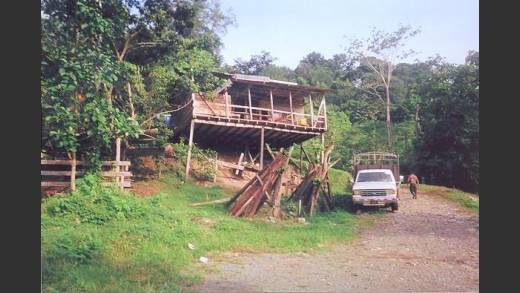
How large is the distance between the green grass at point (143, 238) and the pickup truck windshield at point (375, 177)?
6.49 ft

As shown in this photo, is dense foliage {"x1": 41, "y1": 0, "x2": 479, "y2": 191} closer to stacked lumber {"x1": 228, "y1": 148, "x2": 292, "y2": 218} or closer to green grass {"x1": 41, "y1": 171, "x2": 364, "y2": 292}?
green grass {"x1": 41, "y1": 171, "x2": 364, "y2": 292}

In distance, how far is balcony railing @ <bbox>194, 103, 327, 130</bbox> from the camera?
19.2 m

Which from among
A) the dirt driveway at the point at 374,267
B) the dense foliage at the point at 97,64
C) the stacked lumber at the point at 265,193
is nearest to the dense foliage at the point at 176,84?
the dense foliage at the point at 97,64

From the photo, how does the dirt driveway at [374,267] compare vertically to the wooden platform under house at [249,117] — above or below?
below

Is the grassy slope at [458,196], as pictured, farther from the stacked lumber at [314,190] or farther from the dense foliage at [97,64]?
the dense foliage at [97,64]

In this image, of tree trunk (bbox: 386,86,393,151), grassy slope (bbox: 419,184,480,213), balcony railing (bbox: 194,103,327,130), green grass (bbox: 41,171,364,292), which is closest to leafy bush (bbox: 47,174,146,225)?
green grass (bbox: 41,171,364,292)

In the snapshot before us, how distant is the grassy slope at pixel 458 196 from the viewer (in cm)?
1560

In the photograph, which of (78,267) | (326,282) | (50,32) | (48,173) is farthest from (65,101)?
(326,282)

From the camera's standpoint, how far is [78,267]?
22.1 ft

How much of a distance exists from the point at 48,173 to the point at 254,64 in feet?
70.2

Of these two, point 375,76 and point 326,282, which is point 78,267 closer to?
point 326,282

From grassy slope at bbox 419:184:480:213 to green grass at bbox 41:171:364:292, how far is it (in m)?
5.74

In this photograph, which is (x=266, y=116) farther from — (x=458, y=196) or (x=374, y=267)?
(x=374, y=267)
